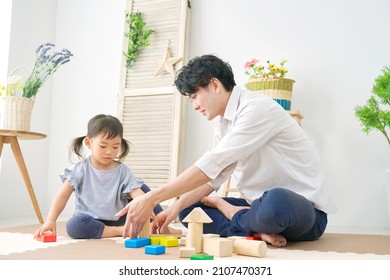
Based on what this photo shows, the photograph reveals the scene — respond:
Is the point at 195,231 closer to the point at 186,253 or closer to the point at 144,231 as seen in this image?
the point at 186,253

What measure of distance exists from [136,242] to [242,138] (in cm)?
54

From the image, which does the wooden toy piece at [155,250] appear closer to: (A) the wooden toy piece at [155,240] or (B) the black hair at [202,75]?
(A) the wooden toy piece at [155,240]

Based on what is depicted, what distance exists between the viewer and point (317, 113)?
10.7ft

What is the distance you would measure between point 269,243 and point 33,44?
2.85m

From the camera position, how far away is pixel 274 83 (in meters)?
3.00

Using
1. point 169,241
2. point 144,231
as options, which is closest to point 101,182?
point 144,231

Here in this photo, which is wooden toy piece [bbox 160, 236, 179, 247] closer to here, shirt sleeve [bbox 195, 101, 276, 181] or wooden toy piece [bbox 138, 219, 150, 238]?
wooden toy piece [bbox 138, 219, 150, 238]

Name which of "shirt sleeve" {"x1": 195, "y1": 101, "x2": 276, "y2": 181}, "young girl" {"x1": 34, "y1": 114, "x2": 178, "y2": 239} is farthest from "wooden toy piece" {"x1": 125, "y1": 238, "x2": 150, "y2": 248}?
"young girl" {"x1": 34, "y1": 114, "x2": 178, "y2": 239}

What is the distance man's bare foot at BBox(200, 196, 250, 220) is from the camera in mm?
1984

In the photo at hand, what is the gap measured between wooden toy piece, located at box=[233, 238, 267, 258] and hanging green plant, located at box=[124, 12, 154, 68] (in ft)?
8.25

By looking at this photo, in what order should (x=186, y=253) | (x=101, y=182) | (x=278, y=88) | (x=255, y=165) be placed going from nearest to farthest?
1. (x=186, y=253)
2. (x=255, y=165)
3. (x=101, y=182)
4. (x=278, y=88)

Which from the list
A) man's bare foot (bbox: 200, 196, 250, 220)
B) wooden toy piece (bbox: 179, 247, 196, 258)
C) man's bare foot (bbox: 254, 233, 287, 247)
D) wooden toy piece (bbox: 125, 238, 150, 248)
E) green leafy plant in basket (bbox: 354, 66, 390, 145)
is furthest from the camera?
green leafy plant in basket (bbox: 354, 66, 390, 145)

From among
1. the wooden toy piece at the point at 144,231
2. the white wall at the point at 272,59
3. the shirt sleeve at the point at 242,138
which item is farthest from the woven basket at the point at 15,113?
the shirt sleeve at the point at 242,138
